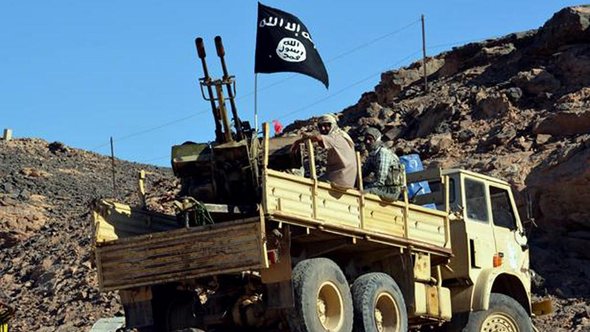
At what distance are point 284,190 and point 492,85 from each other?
18.9m

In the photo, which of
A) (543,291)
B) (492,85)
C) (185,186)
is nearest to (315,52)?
(185,186)

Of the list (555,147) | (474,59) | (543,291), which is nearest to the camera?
(543,291)

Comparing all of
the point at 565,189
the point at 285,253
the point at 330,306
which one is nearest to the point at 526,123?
the point at 565,189

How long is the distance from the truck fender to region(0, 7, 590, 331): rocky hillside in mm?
2719

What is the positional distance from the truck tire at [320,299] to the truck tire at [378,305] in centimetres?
20

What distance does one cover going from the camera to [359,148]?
28594 millimetres

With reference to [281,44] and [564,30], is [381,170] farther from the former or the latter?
[564,30]

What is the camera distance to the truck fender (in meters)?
15.4

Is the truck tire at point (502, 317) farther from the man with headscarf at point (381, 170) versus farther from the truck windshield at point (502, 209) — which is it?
the man with headscarf at point (381, 170)

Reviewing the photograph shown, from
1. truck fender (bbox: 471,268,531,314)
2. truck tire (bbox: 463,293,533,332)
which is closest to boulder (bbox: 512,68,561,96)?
truck fender (bbox: 471,268,531,314)

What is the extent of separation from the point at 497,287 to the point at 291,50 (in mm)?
4048

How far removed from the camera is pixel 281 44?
14.9 metres

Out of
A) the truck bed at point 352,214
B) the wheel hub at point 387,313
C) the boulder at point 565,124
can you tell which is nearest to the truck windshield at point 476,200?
the truck bed at point 352,214

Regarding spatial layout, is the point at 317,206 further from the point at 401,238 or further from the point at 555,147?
the point at 555,147
